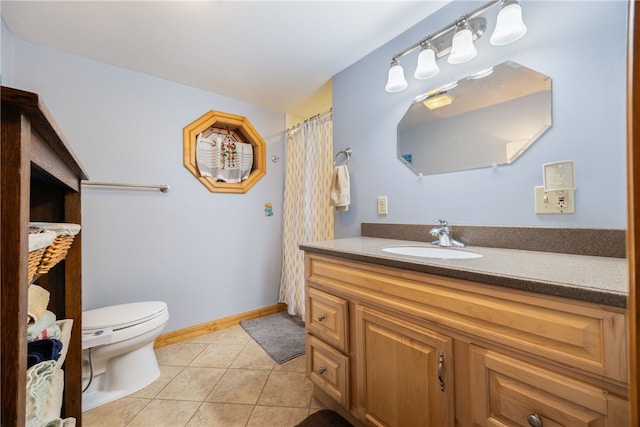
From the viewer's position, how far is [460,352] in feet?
2.50

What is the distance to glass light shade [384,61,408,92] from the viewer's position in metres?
1.43

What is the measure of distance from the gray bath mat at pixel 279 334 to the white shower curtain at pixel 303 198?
13 centimetres

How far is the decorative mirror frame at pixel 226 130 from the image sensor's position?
2.11 meters

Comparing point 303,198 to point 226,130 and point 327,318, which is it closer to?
point 226,130

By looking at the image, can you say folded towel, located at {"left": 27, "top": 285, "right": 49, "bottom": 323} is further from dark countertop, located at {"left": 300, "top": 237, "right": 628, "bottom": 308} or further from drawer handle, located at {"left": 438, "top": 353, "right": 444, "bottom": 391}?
drawer handle, located at {"left": 438, "top": 353, "right": 444, "bottom": 391}

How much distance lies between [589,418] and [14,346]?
110cm

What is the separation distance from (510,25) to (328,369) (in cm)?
169

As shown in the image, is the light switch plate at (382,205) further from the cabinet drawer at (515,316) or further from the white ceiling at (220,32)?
the white ceiling at (220,32)

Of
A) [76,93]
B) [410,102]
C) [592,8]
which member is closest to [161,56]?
[76,93]

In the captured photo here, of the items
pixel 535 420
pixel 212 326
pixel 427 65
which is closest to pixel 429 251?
pixel 535 420

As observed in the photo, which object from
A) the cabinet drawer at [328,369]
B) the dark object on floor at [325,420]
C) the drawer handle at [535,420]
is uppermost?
the drawer handle at [535,420]

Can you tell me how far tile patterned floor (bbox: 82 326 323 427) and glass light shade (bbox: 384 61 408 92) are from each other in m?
1.80

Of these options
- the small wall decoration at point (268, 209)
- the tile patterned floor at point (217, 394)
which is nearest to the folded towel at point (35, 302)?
the tile patterned floor at point (217, 394)

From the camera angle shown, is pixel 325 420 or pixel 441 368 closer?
pixel 441 368
